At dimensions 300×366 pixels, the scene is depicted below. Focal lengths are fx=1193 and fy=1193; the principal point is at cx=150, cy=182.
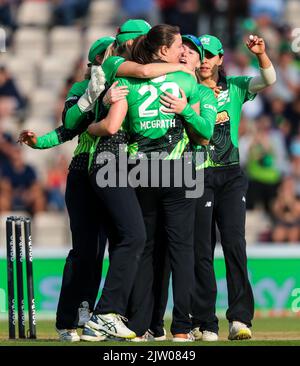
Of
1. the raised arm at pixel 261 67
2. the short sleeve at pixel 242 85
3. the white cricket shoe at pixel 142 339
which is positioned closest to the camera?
the white cricket shoe at pixel 142 339

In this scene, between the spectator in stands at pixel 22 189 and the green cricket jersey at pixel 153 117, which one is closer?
the green cricket jersey at pixel 153 117

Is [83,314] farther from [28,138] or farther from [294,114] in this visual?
[294,114]

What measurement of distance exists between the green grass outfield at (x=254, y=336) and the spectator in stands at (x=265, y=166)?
3134 mm

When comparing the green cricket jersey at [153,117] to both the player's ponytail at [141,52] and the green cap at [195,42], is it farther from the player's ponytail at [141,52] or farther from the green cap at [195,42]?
the green cap at [195,42]

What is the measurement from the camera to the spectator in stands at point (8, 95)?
1650cm

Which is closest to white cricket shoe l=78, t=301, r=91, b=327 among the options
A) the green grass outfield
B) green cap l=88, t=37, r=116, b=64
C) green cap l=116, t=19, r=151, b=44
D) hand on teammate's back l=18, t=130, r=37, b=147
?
the green grass outfield

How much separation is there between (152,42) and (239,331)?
218cm

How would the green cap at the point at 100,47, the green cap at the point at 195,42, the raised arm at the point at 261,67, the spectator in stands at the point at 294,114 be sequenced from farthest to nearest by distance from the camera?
the spectator in stands at the point at 294,114, the raised arm at the point at 261,67, the green cap at the point at 195,42, the green cap at the point at 100,47

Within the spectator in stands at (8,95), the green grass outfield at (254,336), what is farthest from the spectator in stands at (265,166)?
the spectator in stands at (8,95)

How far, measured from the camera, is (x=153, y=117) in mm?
7859

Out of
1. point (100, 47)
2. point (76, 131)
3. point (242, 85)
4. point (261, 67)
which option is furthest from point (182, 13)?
point (76, 131)

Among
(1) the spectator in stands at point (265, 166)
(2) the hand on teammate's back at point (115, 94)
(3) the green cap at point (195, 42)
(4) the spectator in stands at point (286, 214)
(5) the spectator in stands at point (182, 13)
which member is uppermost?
(5) the spectator in stands at point (182, 13)

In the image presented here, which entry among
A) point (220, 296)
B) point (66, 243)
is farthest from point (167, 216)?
point (66, 243)
